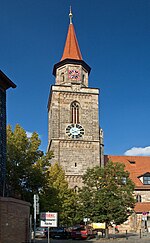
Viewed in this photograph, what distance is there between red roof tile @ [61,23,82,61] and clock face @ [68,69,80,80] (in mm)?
2377

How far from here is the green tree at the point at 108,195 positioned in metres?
29.9

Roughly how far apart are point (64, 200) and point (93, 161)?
427 inches

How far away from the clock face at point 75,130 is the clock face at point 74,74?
7217 mm

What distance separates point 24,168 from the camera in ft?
88.0

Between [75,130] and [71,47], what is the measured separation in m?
13.9

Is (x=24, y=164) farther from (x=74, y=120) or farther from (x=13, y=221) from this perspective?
(x=74, y=120)

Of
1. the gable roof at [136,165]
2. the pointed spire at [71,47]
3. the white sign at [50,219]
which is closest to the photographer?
the white sign at [50,219]

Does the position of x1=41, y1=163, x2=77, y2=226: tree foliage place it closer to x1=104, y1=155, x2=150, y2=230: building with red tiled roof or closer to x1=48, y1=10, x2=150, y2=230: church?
x1=48, y1=10, x2=150, y2=230: church

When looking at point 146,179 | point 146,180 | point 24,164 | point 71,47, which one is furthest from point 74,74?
point 24,164

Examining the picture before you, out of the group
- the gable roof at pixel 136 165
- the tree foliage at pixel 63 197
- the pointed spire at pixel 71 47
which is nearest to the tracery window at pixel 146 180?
the gable roof at pixel 136 165

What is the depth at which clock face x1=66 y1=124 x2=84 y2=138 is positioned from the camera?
47.4 m

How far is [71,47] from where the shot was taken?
54094 millimetres

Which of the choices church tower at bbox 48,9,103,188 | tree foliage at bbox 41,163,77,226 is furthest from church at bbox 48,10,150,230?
tree foliage at bbox 41,163,77,226

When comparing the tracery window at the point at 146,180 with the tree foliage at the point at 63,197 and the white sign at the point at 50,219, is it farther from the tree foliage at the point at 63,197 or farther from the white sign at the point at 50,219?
the white sign at the point at 50,219
